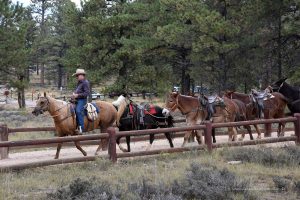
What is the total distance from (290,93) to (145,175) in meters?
11.0

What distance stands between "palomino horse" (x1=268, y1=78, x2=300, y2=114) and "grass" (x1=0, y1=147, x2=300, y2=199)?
6310 mm

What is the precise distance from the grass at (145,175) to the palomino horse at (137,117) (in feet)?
7.79

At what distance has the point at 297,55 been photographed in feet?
98.4

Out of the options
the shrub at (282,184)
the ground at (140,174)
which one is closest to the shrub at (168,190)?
the ground at (140,174)

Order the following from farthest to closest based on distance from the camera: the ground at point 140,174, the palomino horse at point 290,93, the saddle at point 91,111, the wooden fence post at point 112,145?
1. the palomino horse at point 290,93
2. the saddle at point 91,111
3. the wooden fence post at point 112,145
4. the ground at point 140,174

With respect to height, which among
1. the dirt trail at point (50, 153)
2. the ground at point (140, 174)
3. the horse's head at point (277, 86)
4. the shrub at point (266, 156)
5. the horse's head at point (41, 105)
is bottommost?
the dirt trail at point (50, 153)

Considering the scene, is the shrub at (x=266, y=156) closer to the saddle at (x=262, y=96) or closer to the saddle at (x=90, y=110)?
the saddle at (x=90, y=110)

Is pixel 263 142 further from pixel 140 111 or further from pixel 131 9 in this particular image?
pixel 131 9

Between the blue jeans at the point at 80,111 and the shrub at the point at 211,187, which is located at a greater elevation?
the blue jeans at the point at 80,111

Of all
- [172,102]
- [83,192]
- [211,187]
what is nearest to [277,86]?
[172,102]

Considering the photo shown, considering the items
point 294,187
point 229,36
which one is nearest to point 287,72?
point 229,36

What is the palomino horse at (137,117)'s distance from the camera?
52.6 feet

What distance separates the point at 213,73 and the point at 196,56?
3567mm

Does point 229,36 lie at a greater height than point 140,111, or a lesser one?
greater
